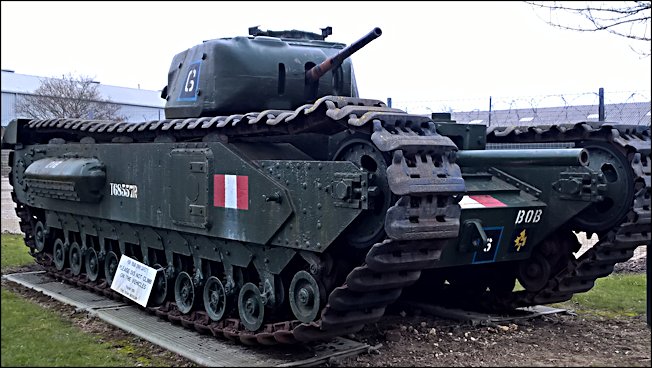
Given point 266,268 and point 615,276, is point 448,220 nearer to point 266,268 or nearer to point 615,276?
point 266,268

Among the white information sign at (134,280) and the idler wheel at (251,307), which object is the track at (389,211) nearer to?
the idler wheel at (251,307)

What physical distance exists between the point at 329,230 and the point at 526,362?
2289mm

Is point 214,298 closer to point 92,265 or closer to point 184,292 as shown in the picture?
point 184,292

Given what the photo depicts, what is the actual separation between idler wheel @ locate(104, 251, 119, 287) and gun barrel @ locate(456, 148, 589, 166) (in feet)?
17.3

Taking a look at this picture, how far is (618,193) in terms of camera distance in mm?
8734

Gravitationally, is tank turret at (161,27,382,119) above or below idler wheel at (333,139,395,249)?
above

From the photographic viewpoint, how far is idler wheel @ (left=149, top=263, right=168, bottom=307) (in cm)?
966

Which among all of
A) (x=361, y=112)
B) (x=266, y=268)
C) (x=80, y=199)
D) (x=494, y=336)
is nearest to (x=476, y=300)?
(x=494, y=336)

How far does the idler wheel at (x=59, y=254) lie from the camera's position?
12135 mm

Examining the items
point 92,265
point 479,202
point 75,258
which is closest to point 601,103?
point 479,202

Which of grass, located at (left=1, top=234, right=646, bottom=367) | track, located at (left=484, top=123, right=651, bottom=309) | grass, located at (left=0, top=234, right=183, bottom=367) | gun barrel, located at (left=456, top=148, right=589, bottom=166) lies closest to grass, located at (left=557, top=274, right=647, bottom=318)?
grass, located at (left=1, top=234, right=646, bottom=367)

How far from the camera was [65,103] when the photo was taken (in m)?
22.3

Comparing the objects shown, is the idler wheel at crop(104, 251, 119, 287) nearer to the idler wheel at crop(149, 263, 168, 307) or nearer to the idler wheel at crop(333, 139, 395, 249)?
the idler wheel at crop(149, 263, 168, 307)

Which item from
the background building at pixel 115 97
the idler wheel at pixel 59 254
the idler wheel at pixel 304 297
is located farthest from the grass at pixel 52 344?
the background building at pixel 115 97
